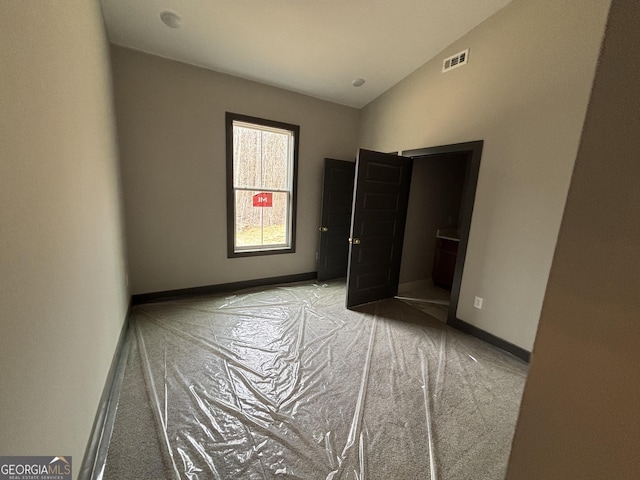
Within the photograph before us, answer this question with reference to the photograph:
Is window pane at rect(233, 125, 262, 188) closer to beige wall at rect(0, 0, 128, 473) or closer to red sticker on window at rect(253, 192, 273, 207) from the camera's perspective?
red sticker on window at rect(253, 192, 273, 207)

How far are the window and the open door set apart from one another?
1.14 metres

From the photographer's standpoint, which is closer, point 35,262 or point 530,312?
point 35,262

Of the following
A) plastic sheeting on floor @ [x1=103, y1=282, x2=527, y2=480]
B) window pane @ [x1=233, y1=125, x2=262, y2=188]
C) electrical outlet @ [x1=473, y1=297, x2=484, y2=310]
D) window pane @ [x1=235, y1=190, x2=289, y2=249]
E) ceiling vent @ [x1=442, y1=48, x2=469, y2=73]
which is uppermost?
ceiling vent @ [x1=442, y1=48, x2=469, y2=73]

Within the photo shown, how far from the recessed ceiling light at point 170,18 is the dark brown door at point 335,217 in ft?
6.95

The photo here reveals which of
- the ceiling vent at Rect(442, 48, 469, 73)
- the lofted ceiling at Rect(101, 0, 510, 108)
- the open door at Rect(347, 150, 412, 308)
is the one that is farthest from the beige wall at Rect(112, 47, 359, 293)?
the ceiling vent at Rect(442, 48, 469, 73)

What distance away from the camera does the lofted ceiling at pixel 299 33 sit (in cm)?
208

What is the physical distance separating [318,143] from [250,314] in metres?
2.58

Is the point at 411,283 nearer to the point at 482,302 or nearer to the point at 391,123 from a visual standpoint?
the point at 482,302

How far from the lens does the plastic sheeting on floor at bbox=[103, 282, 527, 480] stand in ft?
4.17

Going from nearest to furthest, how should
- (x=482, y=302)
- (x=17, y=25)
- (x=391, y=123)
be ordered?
(x=17, y=25)
(x=482, y=302)
(x=391, y=123)

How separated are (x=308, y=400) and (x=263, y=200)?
2566 mm

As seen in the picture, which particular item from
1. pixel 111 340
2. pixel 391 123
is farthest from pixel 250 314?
pixel 391 123

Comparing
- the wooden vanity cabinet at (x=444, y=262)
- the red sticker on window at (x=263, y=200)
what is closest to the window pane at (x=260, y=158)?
the red sticker on window at (x=263, y=200)

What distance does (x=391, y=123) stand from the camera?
3.41 m
